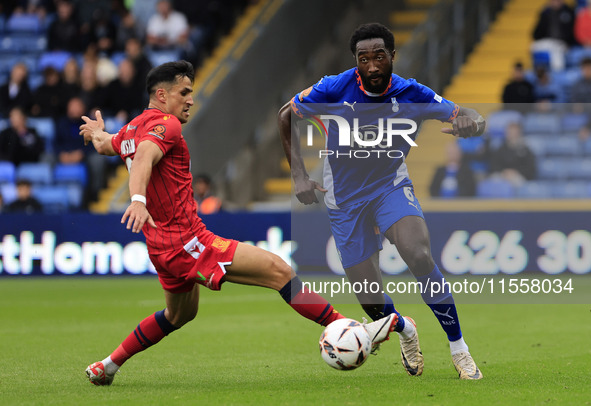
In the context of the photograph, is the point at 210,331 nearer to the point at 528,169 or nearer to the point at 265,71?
the point at 528,169

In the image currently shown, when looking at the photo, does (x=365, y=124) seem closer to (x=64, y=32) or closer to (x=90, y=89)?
(x=90, y=89)

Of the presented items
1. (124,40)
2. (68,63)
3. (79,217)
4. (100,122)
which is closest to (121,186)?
(79,217)

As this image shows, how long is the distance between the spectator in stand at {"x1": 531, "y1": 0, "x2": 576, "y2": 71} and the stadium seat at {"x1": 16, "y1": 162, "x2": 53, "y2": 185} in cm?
878

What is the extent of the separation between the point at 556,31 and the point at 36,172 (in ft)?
31.0

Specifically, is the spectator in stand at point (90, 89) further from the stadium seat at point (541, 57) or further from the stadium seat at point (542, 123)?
the stadium seat at point (542, 123)

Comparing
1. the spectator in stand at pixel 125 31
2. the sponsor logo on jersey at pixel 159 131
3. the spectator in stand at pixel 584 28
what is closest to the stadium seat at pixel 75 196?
the spectator in stand at pixel 125 31

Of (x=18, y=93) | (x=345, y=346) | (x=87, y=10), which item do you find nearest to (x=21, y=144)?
(x=18, y=93)

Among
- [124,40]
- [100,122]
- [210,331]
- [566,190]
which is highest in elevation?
[124,40]

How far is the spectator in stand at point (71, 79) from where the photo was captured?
18.9 meters

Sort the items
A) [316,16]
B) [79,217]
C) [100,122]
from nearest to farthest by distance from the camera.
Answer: [100,122] < [79,217] < [316,16]

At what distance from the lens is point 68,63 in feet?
63.3

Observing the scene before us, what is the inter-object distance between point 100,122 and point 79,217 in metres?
8.84

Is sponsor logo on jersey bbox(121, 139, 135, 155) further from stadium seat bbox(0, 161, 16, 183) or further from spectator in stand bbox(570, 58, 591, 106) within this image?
stadium seat bbox(0, 161, 16, 183)

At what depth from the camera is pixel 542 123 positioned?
14.4 m
